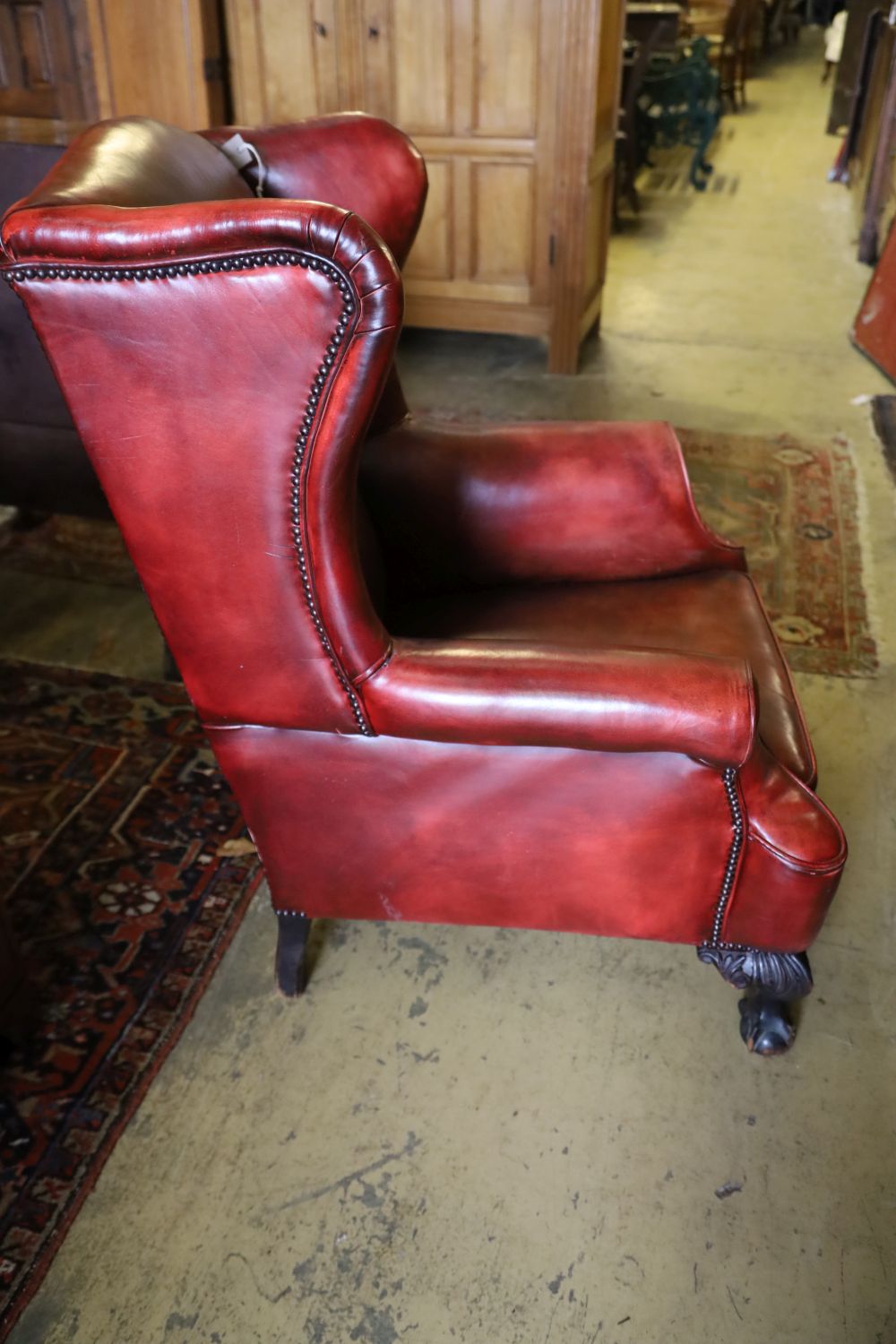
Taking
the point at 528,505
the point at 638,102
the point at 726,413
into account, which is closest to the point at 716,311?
the point at 726,413

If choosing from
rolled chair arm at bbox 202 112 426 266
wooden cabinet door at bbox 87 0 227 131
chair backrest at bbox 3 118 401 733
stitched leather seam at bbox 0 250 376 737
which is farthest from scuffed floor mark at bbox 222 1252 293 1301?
wooden cabinet door at bbox 87 0 227 131

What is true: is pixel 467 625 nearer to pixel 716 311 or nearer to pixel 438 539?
pixel 438 539

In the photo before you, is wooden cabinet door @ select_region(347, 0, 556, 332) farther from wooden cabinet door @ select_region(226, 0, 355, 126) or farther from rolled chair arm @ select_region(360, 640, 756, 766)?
rolled chair arm @ select_region(360, 640, 756, 766)

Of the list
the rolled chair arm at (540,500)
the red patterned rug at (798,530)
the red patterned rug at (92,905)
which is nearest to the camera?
the red patterned rug at (92,905)

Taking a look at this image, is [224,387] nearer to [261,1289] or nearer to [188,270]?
[188,270]

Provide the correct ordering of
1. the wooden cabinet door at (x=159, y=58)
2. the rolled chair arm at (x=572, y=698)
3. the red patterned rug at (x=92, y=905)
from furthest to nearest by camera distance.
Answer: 1. the wooden cabinet door at (x=159, y=58)
2. the red patterned rug at (x=92, y=905)
3. the rolled chair arm at (x=572, y=698)

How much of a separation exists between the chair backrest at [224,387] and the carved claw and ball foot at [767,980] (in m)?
0.58

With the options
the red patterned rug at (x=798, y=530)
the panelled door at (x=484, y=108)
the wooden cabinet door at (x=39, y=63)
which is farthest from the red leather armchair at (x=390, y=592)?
the wooden cabinet door at (x=39, y=63)

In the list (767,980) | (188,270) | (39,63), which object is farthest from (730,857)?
(39,63)

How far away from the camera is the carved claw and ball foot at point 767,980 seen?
4.33 feet

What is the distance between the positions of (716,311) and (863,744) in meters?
2.76

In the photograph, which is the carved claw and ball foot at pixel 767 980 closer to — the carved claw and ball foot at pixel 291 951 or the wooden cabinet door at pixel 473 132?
the carved claw and ball foot at pixel 291 951

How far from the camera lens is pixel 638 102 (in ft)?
19.4

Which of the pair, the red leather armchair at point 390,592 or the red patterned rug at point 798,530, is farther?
the red patterned rug at point 798,530
